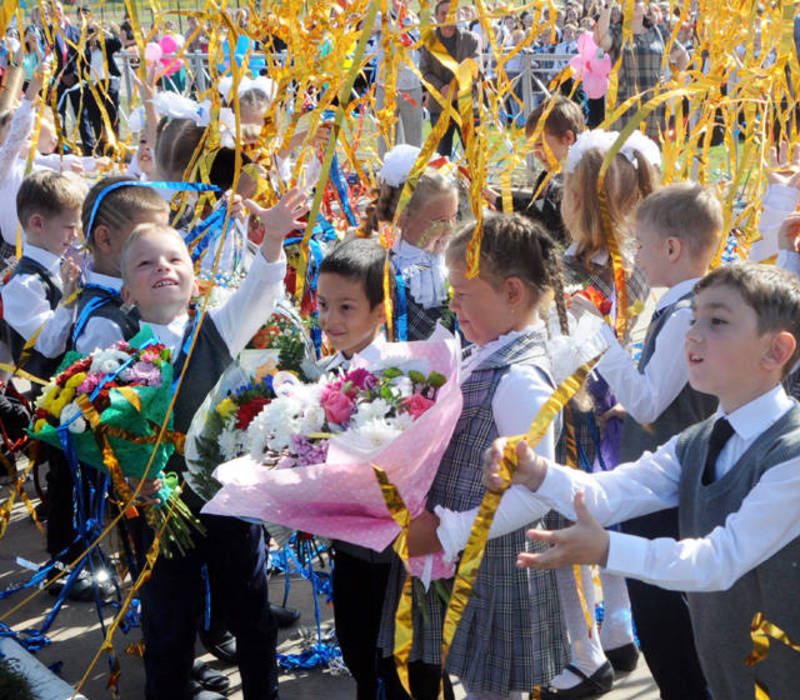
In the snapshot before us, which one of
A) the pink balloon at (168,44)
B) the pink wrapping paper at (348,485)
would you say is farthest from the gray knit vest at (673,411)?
the pink balloon at (168,44)

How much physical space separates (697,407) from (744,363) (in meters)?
0.72

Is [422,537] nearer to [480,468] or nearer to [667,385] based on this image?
[480,468]

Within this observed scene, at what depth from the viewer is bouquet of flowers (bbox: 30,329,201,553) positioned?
2.87 m

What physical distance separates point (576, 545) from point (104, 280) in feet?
6.78

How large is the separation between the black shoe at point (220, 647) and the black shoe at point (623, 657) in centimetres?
129

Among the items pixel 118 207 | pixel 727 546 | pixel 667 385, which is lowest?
pixel 727 546

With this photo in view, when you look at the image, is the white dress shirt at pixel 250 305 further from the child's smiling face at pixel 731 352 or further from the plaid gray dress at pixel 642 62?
the plaid gray dress at pixel 642 62

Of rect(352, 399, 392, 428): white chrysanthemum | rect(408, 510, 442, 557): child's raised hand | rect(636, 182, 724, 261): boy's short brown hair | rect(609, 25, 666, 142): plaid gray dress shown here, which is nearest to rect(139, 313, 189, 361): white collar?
rect(352, 399, 392, 428): white chrysanthemum

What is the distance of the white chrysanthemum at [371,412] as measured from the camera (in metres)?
2.39

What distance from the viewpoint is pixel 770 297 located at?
2227 millimetres

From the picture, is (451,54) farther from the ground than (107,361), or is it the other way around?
(451,54)

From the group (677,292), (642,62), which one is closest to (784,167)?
(677,292)

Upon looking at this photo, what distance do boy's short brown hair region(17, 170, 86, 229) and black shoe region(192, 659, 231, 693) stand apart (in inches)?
→ 73.8

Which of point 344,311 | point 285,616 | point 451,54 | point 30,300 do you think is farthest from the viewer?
point 451,54
